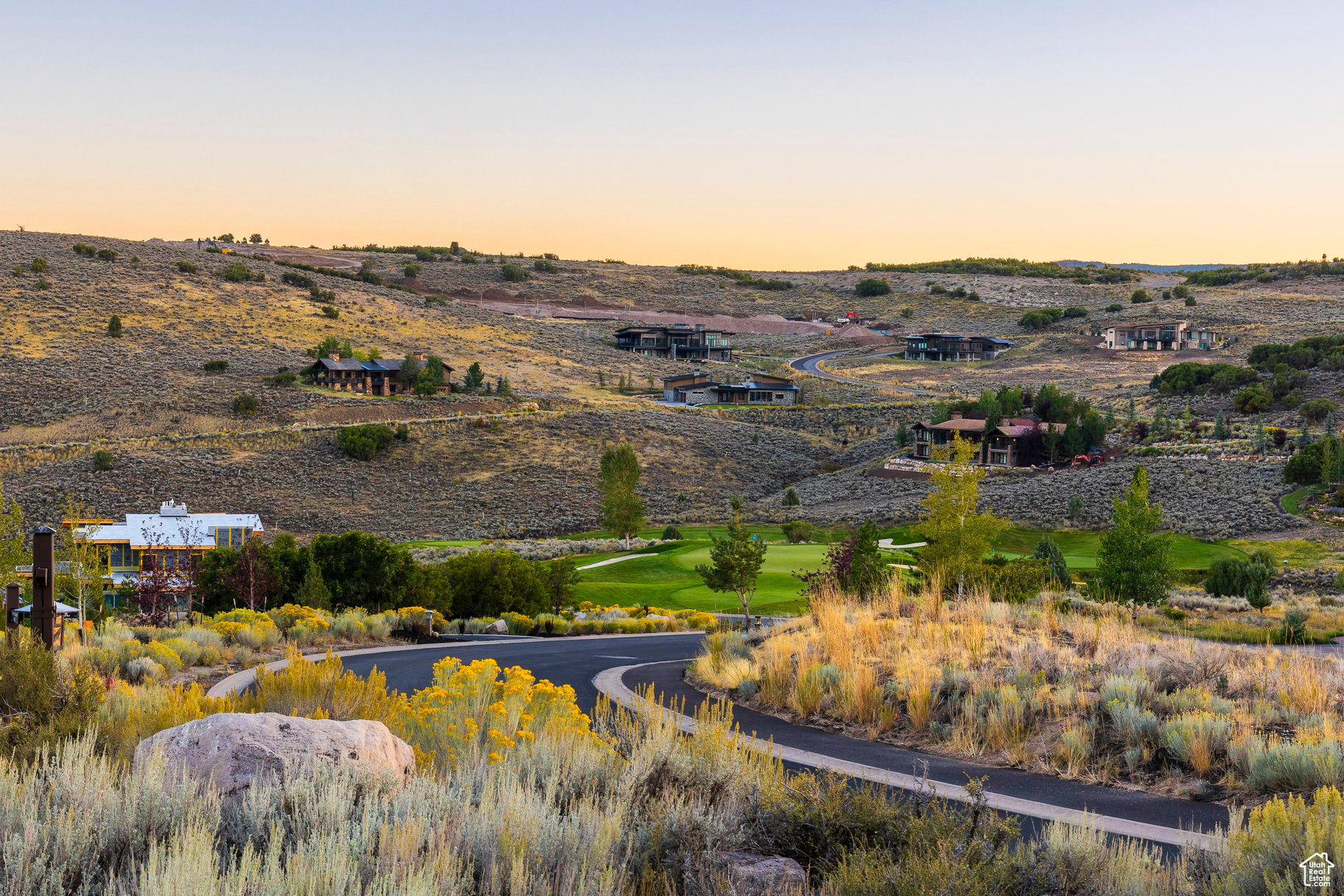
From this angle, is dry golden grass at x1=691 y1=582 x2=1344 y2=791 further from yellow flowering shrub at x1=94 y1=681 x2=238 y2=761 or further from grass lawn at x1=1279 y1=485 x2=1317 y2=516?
grass lawn at x1=1279 y1=485 x2=1317 y2=516

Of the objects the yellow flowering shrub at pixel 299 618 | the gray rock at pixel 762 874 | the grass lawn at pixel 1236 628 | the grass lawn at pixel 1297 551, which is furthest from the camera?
the grass lawn at pixel 1297 551

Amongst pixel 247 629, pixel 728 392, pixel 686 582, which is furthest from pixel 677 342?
pixel 247 629

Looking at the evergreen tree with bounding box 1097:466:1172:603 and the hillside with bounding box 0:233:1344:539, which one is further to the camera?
the hillside with bounding box 0:233:1344:539

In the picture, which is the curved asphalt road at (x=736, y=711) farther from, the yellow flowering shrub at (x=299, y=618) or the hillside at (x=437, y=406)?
the hillside at (x=437, y=406)

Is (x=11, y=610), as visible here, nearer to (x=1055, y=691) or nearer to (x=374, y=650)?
(x=374, y=650)

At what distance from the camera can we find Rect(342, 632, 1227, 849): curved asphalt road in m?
8.15

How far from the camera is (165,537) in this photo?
39438mm

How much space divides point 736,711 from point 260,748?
7267 millimetres

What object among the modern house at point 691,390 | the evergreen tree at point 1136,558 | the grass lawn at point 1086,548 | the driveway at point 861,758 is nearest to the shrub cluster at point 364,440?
the modern house at point 691,390

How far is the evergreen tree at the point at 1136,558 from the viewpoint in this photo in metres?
24.3

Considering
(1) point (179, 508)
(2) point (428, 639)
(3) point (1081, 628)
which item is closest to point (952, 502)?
(3) point (1081, 628)

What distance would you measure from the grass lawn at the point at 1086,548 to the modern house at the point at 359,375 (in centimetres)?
5043

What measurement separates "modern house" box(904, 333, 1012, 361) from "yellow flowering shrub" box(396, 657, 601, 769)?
11147 cm

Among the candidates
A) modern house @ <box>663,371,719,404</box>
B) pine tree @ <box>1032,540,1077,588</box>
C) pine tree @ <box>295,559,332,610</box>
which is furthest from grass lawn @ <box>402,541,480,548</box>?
modern house @ <box>663,371,719,404</box>
